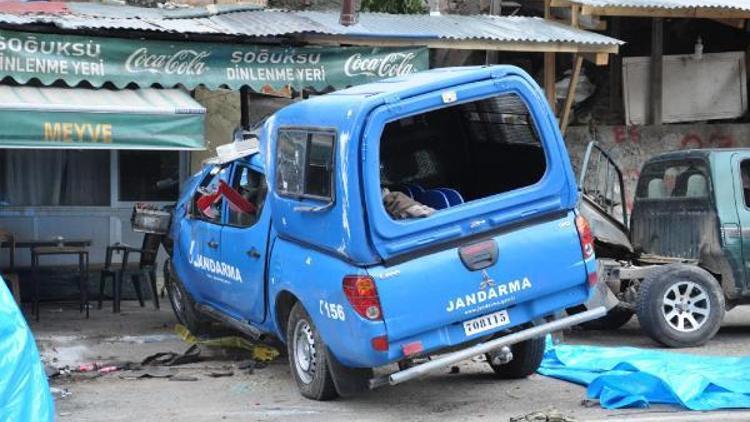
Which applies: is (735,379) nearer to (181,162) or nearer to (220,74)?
(220,74)

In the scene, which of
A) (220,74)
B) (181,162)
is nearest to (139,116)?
(220,74)

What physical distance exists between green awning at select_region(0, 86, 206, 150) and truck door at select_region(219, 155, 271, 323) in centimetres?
93

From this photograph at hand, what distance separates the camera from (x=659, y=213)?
11055 millimetres

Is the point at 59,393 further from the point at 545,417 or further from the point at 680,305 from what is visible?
the point at 680,305

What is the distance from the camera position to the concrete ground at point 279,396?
7.71 metres

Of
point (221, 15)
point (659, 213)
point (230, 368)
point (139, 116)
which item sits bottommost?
point (230, 368)

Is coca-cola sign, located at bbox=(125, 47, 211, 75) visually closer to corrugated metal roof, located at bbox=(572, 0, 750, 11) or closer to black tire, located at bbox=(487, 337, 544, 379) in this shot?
corrugated metal roof, located at bbox=(572, 0, 750, 11)

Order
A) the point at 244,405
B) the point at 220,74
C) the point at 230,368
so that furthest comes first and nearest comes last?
1. the point at 220,74
2. the point at 230,368
3. the point at 244,405

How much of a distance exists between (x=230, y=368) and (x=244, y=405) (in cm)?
143

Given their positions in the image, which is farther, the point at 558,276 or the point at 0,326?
the point at 558,276

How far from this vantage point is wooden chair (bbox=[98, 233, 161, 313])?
12359 mm

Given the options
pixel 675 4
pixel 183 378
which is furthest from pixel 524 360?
pixel 675 4

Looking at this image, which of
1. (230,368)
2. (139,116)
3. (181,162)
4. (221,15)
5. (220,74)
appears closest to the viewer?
(230,368)

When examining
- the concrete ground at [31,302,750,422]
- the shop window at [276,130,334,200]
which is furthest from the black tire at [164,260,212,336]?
the shop window at [276,130,334,200]
